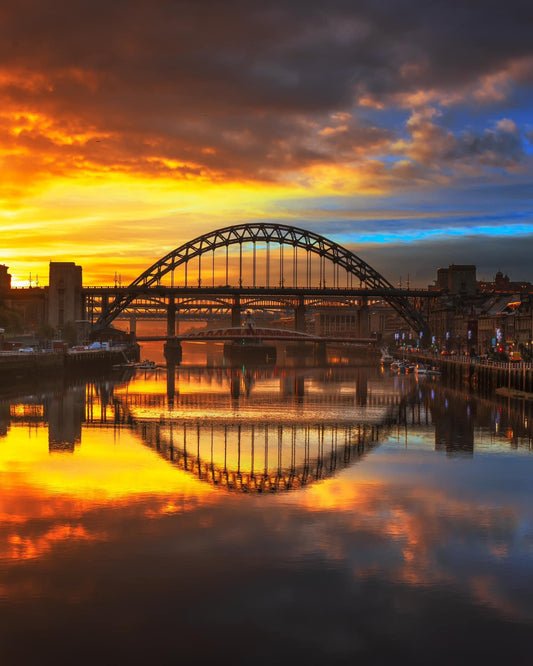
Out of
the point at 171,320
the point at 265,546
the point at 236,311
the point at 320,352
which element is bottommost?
the point at 320,352

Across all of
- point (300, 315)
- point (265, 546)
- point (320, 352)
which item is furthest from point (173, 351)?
point (265, 546)

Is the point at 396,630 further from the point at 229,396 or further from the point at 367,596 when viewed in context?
the point at 229,396

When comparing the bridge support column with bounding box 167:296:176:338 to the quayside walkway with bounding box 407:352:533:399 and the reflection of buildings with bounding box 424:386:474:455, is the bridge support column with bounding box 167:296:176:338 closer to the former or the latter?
the quayside walkway with bounding box 407:352:533:399

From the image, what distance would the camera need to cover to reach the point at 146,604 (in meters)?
19.2

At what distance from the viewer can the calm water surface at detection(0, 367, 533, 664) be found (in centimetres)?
1736

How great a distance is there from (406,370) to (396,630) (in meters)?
107

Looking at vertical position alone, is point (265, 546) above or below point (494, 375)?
below

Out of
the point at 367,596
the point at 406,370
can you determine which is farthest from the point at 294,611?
the point at 406,370

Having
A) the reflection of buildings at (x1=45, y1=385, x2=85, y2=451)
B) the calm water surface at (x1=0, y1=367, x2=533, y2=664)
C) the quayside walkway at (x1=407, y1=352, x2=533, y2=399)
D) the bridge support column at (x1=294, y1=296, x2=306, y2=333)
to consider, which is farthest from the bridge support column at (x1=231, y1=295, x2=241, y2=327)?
the calm water surface at (x1=0, y1=367, x2=533, y2=664)

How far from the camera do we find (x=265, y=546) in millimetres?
23828

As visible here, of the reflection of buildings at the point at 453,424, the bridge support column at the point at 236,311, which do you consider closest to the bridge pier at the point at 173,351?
the bridge support column at the point at 236,311

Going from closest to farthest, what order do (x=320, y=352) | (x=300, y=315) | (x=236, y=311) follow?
(x=320, y=352), (x=236, y=311), (x=300, y=315)

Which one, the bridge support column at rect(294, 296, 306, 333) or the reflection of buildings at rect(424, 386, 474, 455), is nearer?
the reflection of buildings at rect(424, 386, 474, 455)

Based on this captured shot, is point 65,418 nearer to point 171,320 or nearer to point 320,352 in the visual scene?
point 171,320
